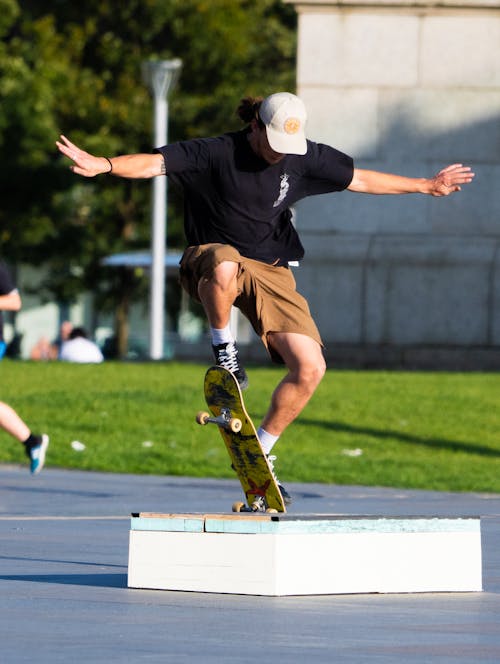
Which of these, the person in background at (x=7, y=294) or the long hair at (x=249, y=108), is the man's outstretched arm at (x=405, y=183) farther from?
the person in background at (x=7, y=294)

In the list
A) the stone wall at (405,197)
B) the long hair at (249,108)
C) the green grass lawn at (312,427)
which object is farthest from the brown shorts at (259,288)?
the stone wall at (405,197)

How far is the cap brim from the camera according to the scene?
8.26 meters

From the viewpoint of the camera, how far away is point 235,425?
805 cm

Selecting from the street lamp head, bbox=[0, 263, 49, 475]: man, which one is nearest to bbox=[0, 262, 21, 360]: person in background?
bbox=[0, 263, 49, 475]: man

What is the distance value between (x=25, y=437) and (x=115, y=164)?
4305 millimetres

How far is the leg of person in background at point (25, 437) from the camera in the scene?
11945 millimetres

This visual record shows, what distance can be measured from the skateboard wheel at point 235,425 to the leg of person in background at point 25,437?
4.14 m

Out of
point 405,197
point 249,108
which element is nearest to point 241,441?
point 249,108

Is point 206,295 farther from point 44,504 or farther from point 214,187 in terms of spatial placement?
point 44,504

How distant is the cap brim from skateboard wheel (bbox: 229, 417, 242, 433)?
134 cm

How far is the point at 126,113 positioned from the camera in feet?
131

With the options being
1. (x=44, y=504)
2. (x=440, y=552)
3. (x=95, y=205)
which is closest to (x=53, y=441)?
(x=44, y=504)

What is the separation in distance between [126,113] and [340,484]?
2679 cm

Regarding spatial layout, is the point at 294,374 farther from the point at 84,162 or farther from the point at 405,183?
the point at 84,162
